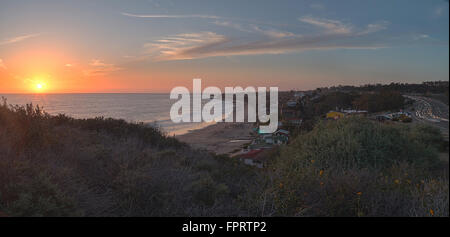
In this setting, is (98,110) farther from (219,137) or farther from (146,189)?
(146,189)

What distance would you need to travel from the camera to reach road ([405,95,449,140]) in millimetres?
11025

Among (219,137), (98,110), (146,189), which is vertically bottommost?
(219,137)

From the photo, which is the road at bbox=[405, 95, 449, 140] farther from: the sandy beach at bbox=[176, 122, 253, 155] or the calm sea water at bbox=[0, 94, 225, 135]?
the sandy beach at bbox=[176, 122, 253, 155]

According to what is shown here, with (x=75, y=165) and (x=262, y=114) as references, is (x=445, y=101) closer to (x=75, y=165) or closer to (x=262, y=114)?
(x=75, y=165)

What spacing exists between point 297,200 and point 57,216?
2.68m

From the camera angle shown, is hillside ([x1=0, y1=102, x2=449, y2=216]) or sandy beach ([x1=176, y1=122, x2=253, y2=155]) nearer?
hillside ([x1=0, y1=102, x2=449, y2=216])

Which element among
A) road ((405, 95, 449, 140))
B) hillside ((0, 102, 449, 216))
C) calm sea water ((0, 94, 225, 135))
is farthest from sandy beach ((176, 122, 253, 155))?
hillside ((0, 102, 449, 216))

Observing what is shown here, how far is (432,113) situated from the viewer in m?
12.4

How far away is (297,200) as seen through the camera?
3502mm

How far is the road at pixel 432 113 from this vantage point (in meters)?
11.0

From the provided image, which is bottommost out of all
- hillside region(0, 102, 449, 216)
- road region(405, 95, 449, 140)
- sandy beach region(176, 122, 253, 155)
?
sandy beach region(176, 122, 253, 155)

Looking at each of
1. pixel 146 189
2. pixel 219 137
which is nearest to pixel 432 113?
pixel 146 189

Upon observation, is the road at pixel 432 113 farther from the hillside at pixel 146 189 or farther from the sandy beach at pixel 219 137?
the sandy beach at pixel 219 137
